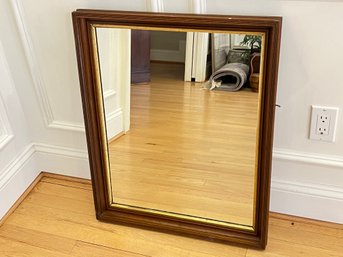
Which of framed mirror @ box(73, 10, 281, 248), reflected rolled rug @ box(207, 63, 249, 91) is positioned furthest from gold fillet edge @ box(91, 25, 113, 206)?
reflected rolled rug @ box(207, 63, 249, 91)

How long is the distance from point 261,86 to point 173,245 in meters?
0.60

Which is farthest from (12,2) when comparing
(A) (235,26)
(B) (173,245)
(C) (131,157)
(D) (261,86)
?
(B) (173,245)

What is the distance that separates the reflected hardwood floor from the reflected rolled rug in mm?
23

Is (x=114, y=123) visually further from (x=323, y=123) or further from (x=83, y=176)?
(x=323, y=123)

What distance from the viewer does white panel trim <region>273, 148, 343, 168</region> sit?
124cm

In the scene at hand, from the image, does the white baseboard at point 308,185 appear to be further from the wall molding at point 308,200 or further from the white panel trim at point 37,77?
the white panel trim at point 37,77

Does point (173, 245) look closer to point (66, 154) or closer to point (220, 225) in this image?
point (220, 225)

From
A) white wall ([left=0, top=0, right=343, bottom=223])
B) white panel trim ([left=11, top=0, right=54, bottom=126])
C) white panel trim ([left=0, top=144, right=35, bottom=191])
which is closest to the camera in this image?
white wall ([left=0, top=0, right=343, bottom=223])

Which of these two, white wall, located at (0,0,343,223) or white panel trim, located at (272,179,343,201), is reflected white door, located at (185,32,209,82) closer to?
white wall, located at (0,0,343,223)

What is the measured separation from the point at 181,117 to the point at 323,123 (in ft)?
1.51

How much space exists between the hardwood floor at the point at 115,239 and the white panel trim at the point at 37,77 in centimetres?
32

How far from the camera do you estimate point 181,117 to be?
134cm

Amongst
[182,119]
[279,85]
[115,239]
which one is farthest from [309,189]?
[115,239]

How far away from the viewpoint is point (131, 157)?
4.67 ft
